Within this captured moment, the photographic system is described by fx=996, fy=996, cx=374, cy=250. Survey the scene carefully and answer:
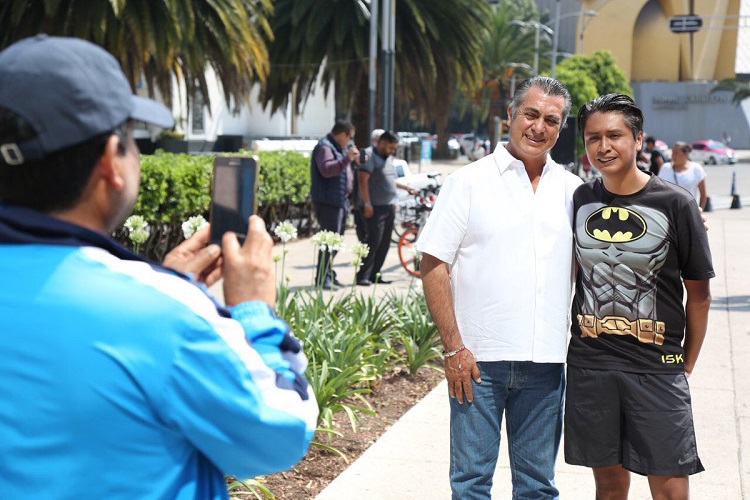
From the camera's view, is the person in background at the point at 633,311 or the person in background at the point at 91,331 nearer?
the person in background at the point at 91,331

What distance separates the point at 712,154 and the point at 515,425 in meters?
60.9

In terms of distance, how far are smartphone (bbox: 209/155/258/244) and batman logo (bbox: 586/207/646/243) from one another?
1.80m

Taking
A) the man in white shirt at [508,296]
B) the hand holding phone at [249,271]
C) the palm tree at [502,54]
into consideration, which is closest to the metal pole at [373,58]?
the man in white shirt at [508,296]

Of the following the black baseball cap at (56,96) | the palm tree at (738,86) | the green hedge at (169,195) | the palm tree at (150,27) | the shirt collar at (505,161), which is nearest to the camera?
the black baseball cap at (56,96)

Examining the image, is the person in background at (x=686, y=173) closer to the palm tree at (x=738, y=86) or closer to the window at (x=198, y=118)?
the window at (x=198, y=118)

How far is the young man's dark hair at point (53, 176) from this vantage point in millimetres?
1549

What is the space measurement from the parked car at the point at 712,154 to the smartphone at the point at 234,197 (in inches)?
2429

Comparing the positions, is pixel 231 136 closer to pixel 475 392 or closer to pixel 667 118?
pixel 475 392

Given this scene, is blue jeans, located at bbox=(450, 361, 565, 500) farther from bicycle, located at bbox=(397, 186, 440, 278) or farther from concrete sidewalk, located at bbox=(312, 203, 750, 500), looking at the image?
bicycle, located at bbox=(397, 186, 440, 278)

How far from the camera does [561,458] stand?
558 cm

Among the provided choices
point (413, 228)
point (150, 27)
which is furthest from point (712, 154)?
point (150, 27)

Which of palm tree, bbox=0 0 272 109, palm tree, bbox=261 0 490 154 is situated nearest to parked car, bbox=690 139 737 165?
palm tree, bbox=261 0 490 154

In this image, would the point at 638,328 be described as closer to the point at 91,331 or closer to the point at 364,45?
the point at 91,331

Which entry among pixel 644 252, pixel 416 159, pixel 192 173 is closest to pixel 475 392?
pixel 644 252
